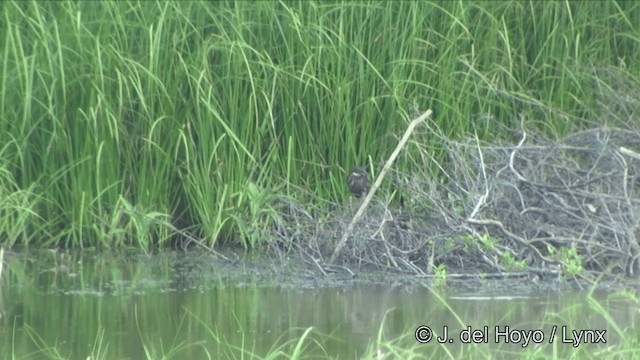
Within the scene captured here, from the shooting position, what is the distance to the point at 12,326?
211 inches

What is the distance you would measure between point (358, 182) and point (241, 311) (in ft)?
4.03

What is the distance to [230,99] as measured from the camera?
23.4ft

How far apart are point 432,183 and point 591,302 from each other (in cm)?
147

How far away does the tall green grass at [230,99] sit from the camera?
6977 mm

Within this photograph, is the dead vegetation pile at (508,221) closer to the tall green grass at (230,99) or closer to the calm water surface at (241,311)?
the calm water surface at (241,311)

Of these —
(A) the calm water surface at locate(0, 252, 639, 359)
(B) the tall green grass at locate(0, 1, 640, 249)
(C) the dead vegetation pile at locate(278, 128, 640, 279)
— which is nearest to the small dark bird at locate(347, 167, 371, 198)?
(C) the dead vegetation pile at locate(278, 128, 640, 279)

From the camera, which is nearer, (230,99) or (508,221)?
(508,221)

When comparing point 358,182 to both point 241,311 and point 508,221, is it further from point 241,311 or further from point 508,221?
point 241,311

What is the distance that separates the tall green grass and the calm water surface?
46 cm

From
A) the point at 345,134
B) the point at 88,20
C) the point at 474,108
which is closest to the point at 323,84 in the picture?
the point at 345,134

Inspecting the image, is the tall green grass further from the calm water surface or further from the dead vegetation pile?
the calm water surface

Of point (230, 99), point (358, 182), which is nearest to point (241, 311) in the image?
point (358, 182)

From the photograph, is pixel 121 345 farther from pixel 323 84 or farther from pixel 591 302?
pixel 323 84

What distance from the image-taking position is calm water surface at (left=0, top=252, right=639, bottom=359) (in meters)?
4.99
